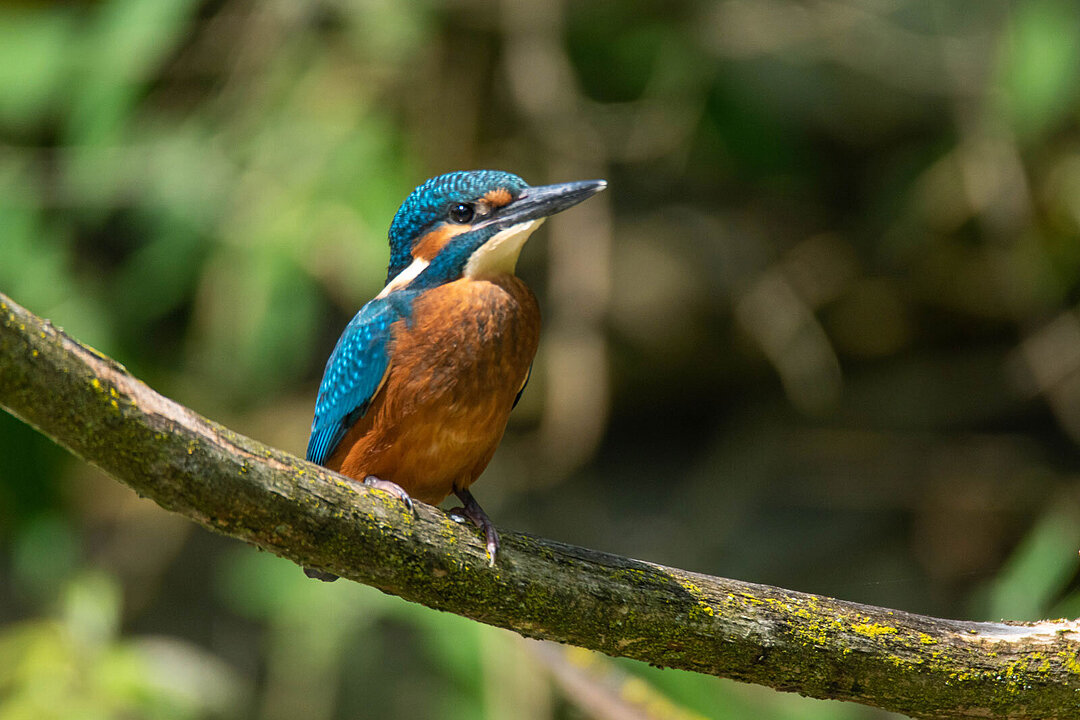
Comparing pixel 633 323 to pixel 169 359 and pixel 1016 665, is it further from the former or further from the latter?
pixel 1016 665

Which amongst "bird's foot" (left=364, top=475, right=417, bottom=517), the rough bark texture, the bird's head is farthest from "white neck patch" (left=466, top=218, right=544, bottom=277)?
the rough bark texture

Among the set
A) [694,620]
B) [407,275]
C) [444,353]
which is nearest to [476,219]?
[407,275]

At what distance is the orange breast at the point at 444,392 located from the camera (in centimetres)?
236

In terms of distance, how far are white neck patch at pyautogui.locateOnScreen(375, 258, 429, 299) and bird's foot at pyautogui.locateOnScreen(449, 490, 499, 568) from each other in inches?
23.6

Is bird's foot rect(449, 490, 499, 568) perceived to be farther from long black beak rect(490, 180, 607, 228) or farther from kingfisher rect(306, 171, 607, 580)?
long black beak rect(490, 180, 607, 228)

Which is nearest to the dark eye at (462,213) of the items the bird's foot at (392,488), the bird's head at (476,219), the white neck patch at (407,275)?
the bird's head at (476,219)

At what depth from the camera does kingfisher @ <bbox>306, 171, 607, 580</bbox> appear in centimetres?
236

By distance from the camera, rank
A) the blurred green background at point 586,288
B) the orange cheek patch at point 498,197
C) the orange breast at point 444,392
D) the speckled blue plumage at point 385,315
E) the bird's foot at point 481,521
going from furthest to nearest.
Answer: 1. the blurred green background at point 586,288
2. the orange cheek patch at point 498,197
3. the speckled blue plumage at point 385,315
4. the orange breast at point 444,392
5. the bird's foot at point 481,521

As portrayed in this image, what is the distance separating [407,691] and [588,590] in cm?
386

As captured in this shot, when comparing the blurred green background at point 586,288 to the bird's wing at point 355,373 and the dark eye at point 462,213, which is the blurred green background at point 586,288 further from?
the dark eye at point 462,213

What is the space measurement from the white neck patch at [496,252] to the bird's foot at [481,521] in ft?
1.80

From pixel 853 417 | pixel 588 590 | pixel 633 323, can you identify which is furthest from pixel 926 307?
pixel 588 590

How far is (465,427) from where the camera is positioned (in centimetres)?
237

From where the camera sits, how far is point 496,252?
258 cm
